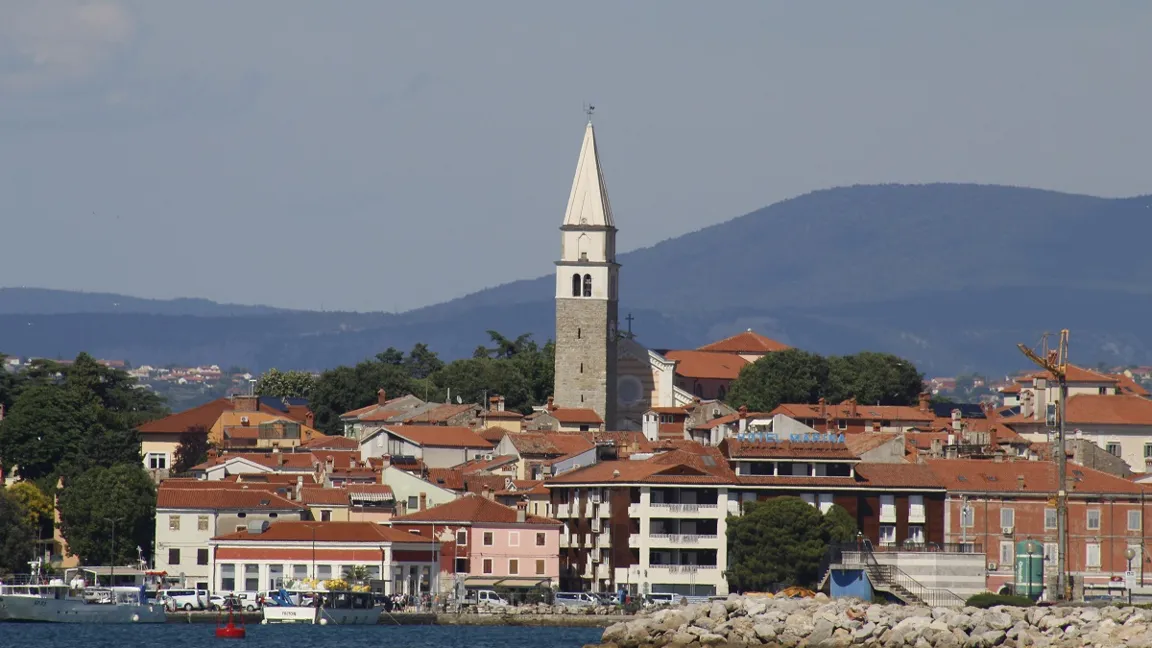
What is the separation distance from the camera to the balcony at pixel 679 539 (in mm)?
75812

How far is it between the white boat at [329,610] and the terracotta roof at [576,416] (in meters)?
40.4

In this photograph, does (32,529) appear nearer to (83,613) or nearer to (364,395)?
(83,613)

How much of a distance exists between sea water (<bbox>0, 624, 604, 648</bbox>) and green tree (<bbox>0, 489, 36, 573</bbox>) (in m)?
11.5

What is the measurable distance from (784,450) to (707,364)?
6666 cm

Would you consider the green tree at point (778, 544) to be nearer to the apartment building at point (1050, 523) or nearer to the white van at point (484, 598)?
the apartment building at point (1050, 523)

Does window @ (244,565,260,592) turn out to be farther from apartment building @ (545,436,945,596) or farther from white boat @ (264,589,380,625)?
apartment building @ (545,436,945,596)

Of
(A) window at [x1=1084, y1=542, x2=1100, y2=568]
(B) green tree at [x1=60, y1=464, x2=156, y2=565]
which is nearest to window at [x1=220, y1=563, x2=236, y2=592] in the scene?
(B) green tree at [x1=60, y1=464, x2=156, y2=565]

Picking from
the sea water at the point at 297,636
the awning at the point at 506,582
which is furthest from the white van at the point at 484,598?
the sea water at the point at 297,636

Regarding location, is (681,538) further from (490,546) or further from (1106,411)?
(1106,411)

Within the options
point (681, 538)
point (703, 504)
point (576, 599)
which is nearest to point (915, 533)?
point (703, 504)

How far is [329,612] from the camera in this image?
232ft

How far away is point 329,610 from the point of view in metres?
70.8

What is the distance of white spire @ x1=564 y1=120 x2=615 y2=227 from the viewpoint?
123688 millimetres

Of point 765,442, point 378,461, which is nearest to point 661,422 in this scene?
point 378,461
